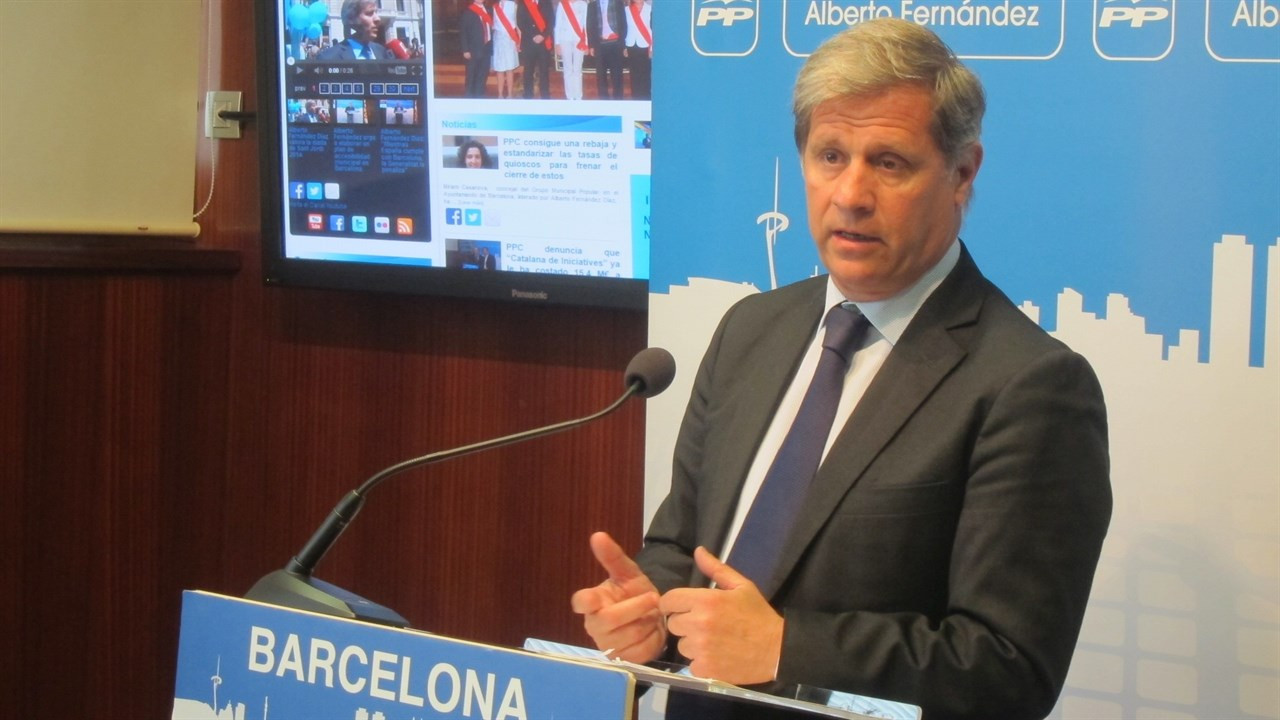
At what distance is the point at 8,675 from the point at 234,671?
2.11 meters

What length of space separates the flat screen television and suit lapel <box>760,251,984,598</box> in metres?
1.24

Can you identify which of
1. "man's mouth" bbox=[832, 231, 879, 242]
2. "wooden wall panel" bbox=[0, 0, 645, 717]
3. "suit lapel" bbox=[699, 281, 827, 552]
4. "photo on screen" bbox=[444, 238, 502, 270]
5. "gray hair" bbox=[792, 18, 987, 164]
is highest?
"gray hair" bbox=[792, 18, 987, 164]

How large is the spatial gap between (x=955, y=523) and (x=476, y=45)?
1.88 meters

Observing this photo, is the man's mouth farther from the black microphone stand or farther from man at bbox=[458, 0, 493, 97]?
man at bbox=[458, 0, 493, 97]

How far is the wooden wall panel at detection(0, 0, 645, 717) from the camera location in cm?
305

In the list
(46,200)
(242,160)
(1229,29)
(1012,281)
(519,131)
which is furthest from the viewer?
(242,160)

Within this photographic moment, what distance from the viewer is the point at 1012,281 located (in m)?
2.12

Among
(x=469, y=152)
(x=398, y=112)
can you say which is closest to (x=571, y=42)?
(x=469, y=152)

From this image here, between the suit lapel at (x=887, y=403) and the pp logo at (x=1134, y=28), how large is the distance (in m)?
0.63

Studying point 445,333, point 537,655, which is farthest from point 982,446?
point 445,333

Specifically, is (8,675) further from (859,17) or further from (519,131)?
(859,17)

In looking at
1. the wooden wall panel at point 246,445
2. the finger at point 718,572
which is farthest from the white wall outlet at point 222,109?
the finger at point 718,572

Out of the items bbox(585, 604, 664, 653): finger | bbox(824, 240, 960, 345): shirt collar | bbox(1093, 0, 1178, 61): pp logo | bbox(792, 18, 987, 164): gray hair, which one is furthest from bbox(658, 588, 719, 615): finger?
bbox(1093, 0, 1178, 61): pp logo

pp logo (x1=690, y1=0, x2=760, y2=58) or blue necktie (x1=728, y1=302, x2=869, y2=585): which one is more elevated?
pp logo (x1=690, y1=0, x2=760, y2=58)
